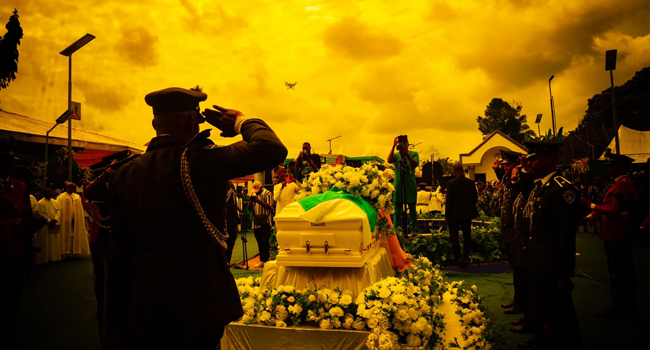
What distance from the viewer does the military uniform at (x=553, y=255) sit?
3.17m

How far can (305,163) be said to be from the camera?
7.58 meters

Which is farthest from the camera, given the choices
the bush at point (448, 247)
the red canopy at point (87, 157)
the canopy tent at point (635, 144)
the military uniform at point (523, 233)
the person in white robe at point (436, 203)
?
the person in white robe at point (436, 203)

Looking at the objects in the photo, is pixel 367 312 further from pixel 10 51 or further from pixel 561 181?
pixel 10 51

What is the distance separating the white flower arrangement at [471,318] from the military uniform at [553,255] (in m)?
0.51

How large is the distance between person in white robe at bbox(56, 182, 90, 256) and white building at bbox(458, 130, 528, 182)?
69.8 ft

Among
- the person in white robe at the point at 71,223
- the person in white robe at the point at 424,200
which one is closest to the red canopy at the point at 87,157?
the person in white robe at the point at 71,223

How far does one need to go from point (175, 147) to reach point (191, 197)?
0.24 m

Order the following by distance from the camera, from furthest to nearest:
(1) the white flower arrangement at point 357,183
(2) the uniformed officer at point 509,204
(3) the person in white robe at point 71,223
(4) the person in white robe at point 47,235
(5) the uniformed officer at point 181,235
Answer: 1. (3) the person in white robe at point 71,223
2. (4) the person in white robe at point 47,235
3. (2) the uniformed officer at point 509,204
4. (1) the white flower arrangement at point 357,183
5. (5) the uniformed officer at point 181,235

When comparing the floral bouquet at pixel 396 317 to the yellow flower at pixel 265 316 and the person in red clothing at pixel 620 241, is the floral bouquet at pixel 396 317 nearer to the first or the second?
the yellow flower at pixel 265 316

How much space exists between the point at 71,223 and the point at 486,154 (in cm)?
2378

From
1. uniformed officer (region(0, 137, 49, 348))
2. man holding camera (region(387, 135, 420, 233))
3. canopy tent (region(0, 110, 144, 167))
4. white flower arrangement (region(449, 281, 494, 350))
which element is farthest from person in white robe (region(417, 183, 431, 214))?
uniformed officer (region(0, 137, 49, 348))

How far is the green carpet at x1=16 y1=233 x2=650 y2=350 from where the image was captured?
418 centimetres

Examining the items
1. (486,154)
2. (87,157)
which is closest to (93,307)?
(87,157)

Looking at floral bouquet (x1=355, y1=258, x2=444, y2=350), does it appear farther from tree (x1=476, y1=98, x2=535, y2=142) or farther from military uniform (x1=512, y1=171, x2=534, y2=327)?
tree (x1=476, y1=98, x2=535, y2=142)
